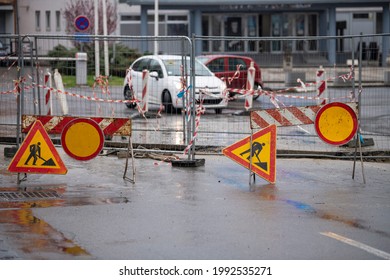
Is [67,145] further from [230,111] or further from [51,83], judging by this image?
[230,111]

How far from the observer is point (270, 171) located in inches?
517

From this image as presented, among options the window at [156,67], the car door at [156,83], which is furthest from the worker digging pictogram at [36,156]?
the window at [156,67]

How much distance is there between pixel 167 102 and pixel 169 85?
45.9 inches

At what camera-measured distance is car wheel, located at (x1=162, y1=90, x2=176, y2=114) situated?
18413 mm

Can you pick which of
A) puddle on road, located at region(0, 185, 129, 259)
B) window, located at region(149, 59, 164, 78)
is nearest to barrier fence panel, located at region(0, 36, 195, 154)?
window, located at region(149, 59, 164, 78)

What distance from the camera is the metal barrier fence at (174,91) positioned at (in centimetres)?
1612

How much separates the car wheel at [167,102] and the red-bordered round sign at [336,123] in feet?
16.8

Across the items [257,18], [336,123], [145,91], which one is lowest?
[336,123]

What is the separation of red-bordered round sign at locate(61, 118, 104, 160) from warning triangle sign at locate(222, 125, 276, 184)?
81.0 inches

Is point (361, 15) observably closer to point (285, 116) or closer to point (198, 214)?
point (285, 116)

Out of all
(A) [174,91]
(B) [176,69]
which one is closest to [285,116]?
(A) [174,91]

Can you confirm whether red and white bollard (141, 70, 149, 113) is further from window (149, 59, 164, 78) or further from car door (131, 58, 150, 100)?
window (149, 59, 164, 78)

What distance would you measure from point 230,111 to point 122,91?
408 centimetres

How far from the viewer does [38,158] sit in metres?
12.7
